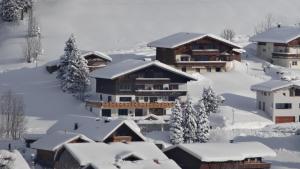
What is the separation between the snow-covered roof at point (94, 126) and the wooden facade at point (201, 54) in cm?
1672

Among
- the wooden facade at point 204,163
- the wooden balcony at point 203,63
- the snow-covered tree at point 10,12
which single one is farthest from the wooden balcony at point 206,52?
the wooden facade at point 204,163

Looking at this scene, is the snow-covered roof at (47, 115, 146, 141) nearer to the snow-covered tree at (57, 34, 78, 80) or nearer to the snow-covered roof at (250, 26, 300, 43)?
the snow-covered tree at (57, 34, 78, 80)

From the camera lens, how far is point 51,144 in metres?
52.9

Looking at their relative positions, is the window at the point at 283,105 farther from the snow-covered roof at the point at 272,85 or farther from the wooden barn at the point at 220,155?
the wooden barn at the point at 220,155

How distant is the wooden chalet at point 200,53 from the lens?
248ft

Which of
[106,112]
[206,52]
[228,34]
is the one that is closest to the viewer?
[106,112]

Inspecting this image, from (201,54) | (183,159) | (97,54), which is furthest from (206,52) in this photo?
(183,159)

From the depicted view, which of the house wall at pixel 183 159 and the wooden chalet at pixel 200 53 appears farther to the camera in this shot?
the wooden chalet at pixel 200 53

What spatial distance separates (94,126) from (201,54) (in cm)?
2090

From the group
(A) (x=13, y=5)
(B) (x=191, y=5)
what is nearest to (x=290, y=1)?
(B) (x=191, y=5)

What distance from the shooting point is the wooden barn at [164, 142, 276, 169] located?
4991cm

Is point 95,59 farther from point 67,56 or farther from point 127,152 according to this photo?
point 127,152

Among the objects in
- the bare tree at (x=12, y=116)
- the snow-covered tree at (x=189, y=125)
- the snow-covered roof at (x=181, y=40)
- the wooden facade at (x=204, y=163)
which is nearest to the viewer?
the wooden facade at (x=204, y=163)

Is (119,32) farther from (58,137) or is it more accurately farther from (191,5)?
(58,137)
